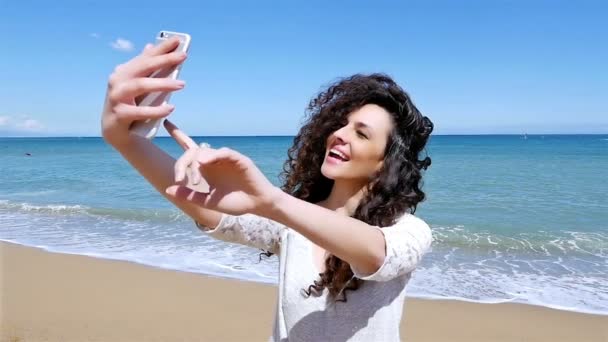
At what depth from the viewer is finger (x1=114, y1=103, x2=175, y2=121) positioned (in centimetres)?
102

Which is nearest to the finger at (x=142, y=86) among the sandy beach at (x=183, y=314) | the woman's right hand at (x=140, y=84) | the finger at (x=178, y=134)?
the woman's right hand at (x=140, y=84)

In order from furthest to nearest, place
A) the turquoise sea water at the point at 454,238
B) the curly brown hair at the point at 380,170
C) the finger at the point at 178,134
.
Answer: the turquoise sea water at the point at 454,238 → the curly brown hair at the point at 380,170 → the finger at the point at 178,134

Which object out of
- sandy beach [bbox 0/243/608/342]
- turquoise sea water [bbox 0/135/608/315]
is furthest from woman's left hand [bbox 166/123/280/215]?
sandy beach [bbox 0/243/608/342]

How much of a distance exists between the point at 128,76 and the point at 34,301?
6004 millimetres

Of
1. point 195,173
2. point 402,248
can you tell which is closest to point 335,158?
point 402,248

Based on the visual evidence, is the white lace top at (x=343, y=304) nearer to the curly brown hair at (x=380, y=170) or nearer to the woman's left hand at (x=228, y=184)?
the curly brown hair at (x=380, y=170)

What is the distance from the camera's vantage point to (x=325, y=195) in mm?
2156

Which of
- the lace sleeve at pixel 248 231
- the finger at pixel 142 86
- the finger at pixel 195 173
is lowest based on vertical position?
the lace sleeve at pixel 248 231

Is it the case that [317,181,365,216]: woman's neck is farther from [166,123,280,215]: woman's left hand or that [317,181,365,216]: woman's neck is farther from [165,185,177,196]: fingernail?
[165,185,177,196]: fingernail

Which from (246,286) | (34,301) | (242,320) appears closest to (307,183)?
(242,320)

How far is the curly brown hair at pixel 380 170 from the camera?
67.9 inches

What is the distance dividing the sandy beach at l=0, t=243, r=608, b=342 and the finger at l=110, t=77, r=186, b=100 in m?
4.57

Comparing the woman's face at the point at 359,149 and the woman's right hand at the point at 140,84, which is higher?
the woman's right hand at the point at 140,84

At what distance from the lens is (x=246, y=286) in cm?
641
